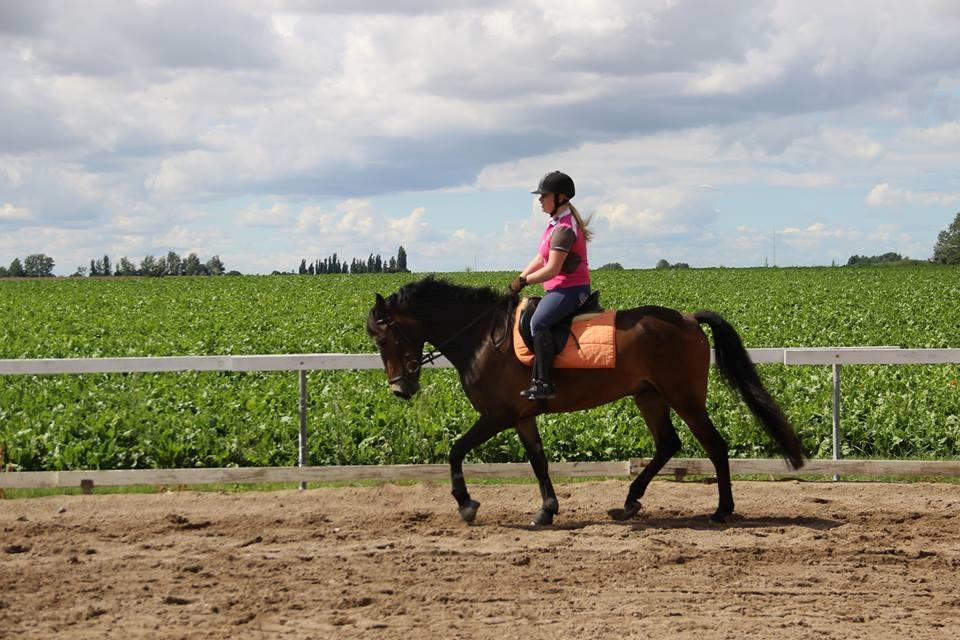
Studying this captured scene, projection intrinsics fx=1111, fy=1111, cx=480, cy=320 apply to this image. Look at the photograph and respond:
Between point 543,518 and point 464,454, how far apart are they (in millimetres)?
801

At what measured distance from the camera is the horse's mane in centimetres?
916

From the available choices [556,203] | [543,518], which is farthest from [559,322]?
[543,518]

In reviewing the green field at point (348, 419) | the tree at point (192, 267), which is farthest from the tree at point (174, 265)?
the green field at point (348, 419)

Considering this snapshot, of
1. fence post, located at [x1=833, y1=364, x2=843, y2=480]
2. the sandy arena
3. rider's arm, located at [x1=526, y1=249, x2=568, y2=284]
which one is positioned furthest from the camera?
fence post, located at [x1=833, y1=364, x2=843, y2=480]

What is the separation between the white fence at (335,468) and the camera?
1051 centimetres

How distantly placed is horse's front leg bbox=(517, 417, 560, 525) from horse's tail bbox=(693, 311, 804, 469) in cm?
164

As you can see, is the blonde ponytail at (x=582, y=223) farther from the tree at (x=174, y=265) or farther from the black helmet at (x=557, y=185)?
the tree at (x=174, y=265)

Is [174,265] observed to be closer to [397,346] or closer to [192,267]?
[192,267]

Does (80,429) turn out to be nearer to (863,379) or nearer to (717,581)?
(717,581)

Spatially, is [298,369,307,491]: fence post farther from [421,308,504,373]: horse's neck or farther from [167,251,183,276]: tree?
[167,251,183,276]: tree

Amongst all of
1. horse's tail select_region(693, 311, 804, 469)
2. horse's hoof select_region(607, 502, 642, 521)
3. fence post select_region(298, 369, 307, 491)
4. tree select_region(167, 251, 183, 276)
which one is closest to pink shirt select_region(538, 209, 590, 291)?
horse's tail select_region(693, 311, 804, 469)

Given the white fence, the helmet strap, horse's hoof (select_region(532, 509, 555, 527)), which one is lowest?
horse's hoof (select_region(532, 509, 555, 527))

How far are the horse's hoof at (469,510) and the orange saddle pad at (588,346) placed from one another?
119cm

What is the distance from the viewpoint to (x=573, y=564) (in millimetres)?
7383
